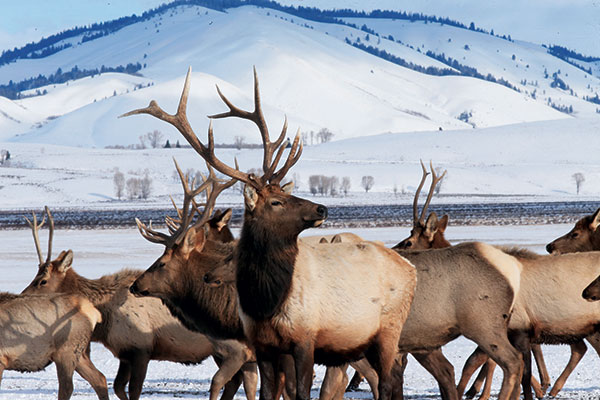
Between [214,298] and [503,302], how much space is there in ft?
9.33

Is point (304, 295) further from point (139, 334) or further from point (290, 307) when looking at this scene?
point (139, 334)

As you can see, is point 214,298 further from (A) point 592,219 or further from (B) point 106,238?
(B) point 106,238

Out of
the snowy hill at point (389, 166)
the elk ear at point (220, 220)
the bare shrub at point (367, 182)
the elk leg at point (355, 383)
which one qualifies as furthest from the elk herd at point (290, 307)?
the bare shrub at point (367, 182)

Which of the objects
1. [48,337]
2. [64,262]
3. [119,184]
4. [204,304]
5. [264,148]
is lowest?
[119,184]

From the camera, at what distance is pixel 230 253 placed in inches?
374

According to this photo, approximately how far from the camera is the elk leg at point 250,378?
9836 millimetres

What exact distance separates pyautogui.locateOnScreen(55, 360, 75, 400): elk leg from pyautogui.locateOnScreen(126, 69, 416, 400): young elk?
2.49m

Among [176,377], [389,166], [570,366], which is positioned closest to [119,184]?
[389,166]

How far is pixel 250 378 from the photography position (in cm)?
988

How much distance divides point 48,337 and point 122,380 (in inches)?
41.4

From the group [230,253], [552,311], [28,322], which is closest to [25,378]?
[28,322]

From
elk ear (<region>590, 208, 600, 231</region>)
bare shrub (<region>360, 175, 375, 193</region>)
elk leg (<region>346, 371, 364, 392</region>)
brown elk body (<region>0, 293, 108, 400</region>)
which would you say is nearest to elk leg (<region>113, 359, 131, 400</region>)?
brown elk body (<region>0, 293, 108, 400</region>)

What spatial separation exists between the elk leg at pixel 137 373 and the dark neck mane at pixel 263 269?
2.49m

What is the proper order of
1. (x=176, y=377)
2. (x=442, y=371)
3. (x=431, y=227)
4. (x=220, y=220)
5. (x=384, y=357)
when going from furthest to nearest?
(x=176, y=377), (x=431, y=227), (x=220, y=220), (x=442, y=371), (x=384, y=357)
